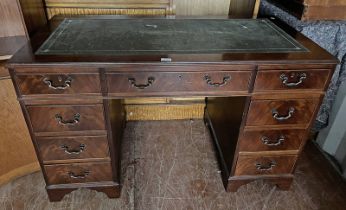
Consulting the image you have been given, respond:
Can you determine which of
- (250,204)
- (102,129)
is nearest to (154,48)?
(102,129)

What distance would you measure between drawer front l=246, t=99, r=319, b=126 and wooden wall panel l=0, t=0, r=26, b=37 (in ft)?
3.52

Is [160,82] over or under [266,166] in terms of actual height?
over

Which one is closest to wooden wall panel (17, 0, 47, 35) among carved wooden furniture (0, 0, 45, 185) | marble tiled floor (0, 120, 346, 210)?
carved wooden furniture (0, 0, 45, 185)

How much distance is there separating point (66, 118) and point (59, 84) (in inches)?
6.5

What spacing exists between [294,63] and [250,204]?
0.76 meters

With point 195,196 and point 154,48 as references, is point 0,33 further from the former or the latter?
point 195,196

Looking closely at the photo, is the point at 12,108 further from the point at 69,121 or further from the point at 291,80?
the point at 291,80

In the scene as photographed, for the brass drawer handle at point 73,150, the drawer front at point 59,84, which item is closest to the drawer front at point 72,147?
the brass drawer handle at point 73,150

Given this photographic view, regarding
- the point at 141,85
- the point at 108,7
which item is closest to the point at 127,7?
the point at 108,7

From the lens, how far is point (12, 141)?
1.31m

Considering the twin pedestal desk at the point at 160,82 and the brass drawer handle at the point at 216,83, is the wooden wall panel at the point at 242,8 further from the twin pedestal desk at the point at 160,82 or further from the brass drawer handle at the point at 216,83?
the brass drawer handle at the point at 216,83

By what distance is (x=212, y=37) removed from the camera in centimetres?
115

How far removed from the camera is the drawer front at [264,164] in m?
1.27

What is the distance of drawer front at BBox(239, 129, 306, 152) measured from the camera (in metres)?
1.18
